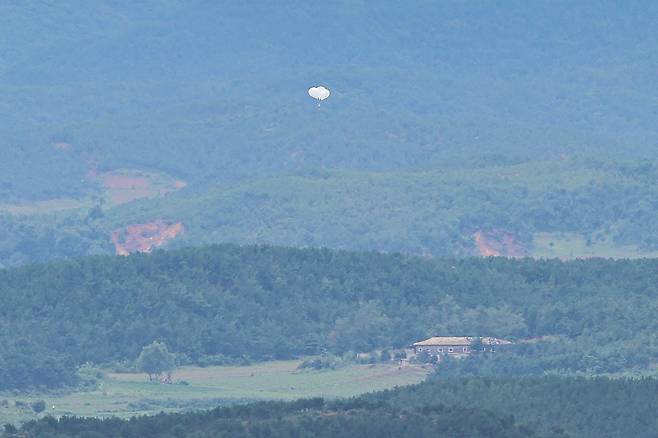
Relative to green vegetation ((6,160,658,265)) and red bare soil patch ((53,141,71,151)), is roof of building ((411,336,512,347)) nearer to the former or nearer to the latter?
green vegetation ((6,160,658,265))

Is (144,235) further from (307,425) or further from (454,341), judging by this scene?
(307,425)

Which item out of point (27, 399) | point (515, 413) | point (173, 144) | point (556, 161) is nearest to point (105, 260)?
point (27, 399)

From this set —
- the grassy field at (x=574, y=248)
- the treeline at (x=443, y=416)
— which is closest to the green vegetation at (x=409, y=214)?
the grassy field at (x=574, y=248)

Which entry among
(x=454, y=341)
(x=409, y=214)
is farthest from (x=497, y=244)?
(x=454, y=341)

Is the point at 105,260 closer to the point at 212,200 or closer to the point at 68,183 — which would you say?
the point at 212,200

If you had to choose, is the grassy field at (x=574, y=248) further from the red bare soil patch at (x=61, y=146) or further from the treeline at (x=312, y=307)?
the red bare soil patch at (x=61, y=146)

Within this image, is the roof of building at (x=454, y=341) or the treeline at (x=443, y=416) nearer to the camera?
the treeline at (x=443, y=416)
